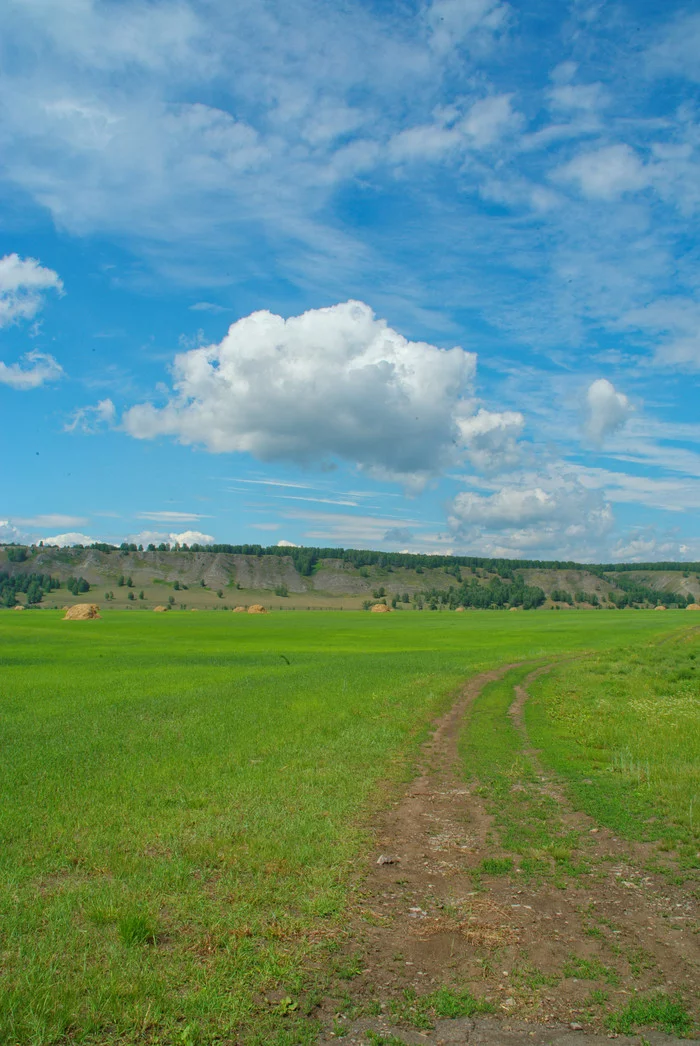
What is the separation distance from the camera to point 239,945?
777 cm

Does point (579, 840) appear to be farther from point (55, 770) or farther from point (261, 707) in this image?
point (261, 707)

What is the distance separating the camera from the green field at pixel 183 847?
668 centimetres

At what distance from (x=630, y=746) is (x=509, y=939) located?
42.0ft

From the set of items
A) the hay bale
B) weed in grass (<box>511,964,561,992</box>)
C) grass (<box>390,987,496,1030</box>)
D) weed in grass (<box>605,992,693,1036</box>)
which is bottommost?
the hay bale

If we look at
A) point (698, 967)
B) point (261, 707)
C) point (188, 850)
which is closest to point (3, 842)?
point (188, 850)

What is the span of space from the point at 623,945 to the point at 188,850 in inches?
264

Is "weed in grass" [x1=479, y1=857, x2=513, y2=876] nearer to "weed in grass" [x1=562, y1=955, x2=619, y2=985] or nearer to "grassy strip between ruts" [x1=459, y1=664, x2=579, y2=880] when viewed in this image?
"grassy strip between ruts" [x1=459, y1=664, x2=579, y2=880]

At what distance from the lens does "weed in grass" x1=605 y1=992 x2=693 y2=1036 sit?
20.6ft

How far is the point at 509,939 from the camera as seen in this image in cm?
800

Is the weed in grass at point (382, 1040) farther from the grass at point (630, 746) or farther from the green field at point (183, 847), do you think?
the grass at point (630, 746)

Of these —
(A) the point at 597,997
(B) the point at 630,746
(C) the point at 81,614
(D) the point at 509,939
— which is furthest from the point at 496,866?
(C) the point at 81,614

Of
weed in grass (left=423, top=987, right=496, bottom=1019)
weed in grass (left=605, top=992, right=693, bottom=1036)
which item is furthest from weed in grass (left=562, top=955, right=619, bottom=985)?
weed in grass (left=423, top=987, right=496, bottom=1019)

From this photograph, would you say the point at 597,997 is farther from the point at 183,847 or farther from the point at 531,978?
the point at 183,847

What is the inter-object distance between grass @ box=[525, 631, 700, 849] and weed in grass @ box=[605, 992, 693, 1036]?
173 inches
